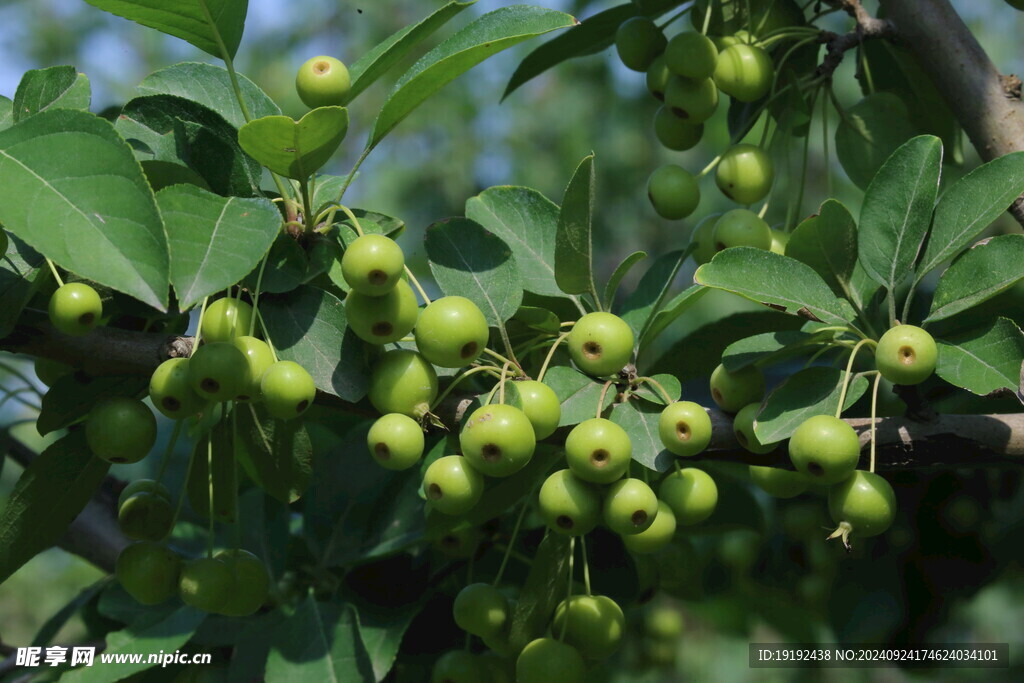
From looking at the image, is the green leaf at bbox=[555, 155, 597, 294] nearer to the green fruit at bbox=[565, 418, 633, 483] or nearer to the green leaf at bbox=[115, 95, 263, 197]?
the green fruit at bbox=[565, 418, 633, 483]

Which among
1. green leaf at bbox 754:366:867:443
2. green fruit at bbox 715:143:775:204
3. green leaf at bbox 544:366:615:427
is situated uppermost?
green fruit at bbox 715:143:775:204

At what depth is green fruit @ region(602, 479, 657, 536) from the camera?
1.05 m

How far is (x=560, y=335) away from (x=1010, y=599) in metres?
1.67

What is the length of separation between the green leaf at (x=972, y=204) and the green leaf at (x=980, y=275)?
2 centimetres

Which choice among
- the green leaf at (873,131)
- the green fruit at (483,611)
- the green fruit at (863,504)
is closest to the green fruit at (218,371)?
the green fruit at (483,611)

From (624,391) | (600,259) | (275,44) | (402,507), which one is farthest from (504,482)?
(275,44)

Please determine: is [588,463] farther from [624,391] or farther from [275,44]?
[275,44]

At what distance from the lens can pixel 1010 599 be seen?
2.28m

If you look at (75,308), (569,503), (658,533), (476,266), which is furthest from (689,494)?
(75,308)

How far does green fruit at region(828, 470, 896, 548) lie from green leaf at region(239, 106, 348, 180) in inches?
27.0

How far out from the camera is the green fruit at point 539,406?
3.47 ft

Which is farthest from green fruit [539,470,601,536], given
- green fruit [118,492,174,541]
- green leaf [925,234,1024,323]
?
green fruit [118,492,174,541]

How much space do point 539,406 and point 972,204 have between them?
Answer: 22.6 inches

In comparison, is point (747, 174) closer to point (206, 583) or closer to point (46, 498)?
point (206, 583)
